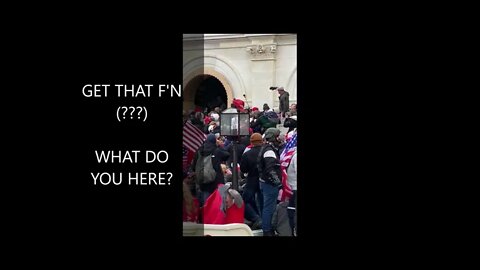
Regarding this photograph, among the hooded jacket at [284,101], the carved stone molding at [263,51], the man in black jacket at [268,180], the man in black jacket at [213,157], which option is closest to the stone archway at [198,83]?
the carved stone molding at [263,51]

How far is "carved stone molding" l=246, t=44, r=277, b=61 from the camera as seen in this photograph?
63.2 ft

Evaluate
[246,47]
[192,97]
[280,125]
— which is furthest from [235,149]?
[192,97]

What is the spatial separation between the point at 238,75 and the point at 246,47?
0.81m

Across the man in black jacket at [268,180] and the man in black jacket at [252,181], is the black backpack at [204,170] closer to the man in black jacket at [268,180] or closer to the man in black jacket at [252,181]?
the man in black jacket at [252,181]

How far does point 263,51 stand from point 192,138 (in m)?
9.99

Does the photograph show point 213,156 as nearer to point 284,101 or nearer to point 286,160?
point 286,160

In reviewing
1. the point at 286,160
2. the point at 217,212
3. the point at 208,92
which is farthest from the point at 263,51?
the point at 217,212

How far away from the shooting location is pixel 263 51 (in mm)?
19531

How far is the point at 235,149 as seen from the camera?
1083cm

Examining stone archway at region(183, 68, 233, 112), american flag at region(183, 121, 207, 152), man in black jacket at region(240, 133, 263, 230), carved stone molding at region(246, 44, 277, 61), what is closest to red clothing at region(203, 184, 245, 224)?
man in black jacket at region(240, 133, 263, 230)
